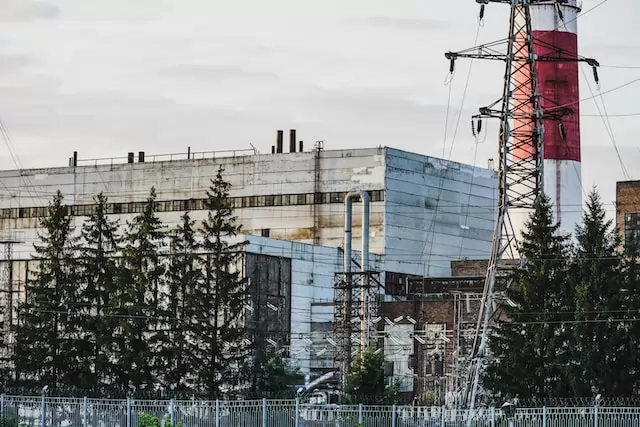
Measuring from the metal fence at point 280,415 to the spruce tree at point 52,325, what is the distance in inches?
664

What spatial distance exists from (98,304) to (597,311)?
79.3 ft

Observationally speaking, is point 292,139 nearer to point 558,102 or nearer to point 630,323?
point 558,102

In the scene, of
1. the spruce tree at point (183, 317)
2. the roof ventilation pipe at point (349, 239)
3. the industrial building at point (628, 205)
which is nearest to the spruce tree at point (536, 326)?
the spruce tree at point (183, 317)

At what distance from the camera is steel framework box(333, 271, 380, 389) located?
6544 cm

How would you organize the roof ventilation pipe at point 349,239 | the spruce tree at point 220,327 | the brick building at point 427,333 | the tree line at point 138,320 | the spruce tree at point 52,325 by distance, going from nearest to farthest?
the spruce tree at point 220,327
the tree line at point 138,320
the spruce tree at point 52,325
the roof ventilation pipe at point 349,239
the brick building at point 427,333

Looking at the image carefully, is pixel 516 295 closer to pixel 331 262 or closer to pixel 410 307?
pixel 410 307

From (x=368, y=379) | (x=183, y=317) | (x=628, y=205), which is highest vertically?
(x=628, y=205)

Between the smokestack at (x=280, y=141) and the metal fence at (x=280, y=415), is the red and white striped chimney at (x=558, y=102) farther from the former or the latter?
the metal fence at (x=280, y=415)

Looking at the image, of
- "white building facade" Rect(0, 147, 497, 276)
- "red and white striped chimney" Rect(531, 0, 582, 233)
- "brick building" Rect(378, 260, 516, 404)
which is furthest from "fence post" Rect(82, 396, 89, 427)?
"white building facade" Rect(0, 147, 497, 276)

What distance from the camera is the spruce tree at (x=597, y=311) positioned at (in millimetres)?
48438

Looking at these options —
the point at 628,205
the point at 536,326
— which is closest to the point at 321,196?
the point at 628,205

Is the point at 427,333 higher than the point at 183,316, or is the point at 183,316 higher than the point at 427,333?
the point at 183,316

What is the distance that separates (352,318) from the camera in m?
68.4

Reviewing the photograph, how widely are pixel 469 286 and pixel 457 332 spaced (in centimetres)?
2000
